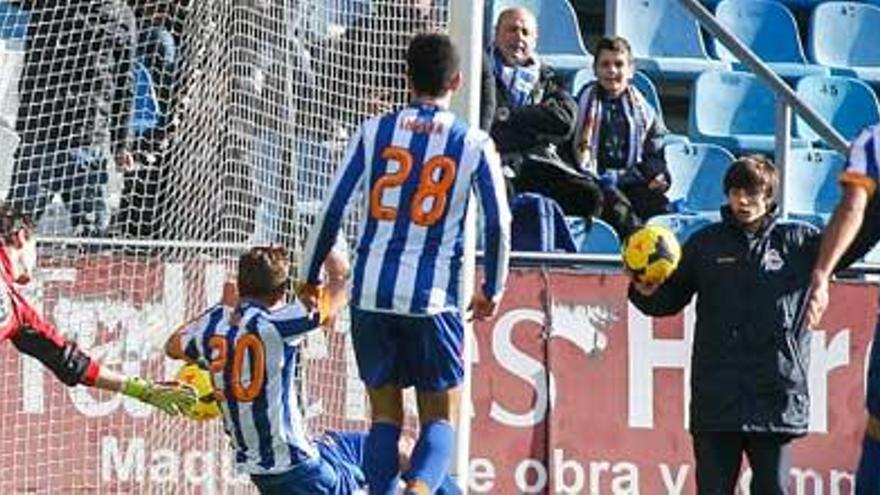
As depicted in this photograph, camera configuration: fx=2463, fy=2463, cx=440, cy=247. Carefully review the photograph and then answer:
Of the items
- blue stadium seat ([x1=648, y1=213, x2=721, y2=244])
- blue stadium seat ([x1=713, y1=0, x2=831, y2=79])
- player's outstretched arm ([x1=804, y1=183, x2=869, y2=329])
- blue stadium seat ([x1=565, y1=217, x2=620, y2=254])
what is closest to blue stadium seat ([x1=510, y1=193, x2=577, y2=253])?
blue stadium seat ([x1=565, y1=217, x2=620, y2=254])

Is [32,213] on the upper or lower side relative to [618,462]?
upper

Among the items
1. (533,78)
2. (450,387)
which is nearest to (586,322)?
(533,78)

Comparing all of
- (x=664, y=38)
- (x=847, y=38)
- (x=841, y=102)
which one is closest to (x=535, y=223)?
(x=664, y=38)

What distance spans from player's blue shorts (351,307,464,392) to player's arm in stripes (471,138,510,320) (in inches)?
7.1

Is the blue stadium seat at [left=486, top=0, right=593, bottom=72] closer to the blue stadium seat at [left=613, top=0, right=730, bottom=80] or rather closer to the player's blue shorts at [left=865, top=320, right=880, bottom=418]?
the blue stadium seat at [left=613, top=0, right=730, bottom=80]

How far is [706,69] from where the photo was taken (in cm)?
1305

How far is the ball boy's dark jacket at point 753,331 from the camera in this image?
888cm

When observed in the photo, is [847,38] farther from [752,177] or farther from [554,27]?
[752,177]

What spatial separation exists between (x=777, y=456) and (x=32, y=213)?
334 cm

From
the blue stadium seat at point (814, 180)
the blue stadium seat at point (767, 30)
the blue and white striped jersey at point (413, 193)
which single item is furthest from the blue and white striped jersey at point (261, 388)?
the blue stadium seat at point (767, 30)

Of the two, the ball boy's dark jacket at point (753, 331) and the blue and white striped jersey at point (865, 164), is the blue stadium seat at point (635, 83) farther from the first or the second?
the blue and white striped jersey at point (865, 164)

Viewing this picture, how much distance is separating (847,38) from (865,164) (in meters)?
7.00

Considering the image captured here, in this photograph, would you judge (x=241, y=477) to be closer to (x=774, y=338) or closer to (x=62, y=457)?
(x=62, y=457)

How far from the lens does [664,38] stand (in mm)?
13164
